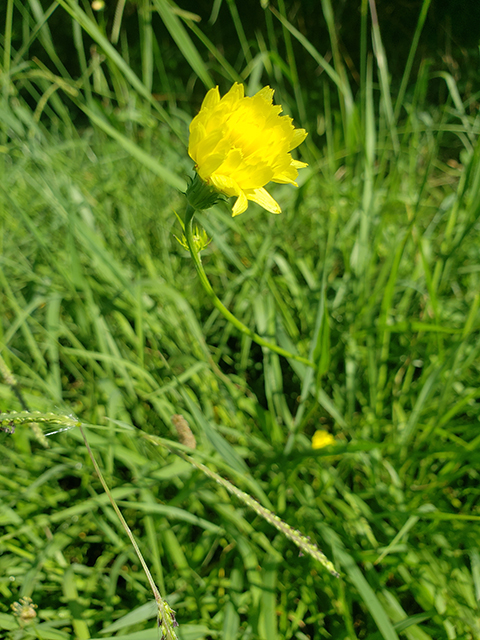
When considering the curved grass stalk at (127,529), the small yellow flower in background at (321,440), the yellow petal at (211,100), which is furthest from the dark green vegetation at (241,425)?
the yellow petal at (211,100)

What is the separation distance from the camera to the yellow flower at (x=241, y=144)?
49 cm

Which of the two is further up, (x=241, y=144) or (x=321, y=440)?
(x=241, y=144)

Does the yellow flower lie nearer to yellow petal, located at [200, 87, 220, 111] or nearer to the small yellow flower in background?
yellow petal, located at [200, 87, 220, 111]

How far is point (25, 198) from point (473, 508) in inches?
65.1

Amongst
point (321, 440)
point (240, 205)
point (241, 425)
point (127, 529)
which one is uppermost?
point (240, 205)

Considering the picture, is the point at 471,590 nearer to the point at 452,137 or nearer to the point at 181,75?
the point at 452,137

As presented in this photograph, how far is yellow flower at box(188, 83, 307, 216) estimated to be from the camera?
→ 19.2 inches

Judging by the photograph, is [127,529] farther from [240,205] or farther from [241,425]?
[241,425]

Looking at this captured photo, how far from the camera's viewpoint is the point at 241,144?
55cm

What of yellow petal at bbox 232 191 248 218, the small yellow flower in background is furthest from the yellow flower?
the small yellow flower in background

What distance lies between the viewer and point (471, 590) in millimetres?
807

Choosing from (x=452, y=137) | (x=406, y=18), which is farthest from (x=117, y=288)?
(x=406, y=18)

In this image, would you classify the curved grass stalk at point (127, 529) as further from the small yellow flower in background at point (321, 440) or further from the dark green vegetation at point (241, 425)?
the small yellow flower in background at point (321, 440)

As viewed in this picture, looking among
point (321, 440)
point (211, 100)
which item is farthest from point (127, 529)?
point (321, 440)
